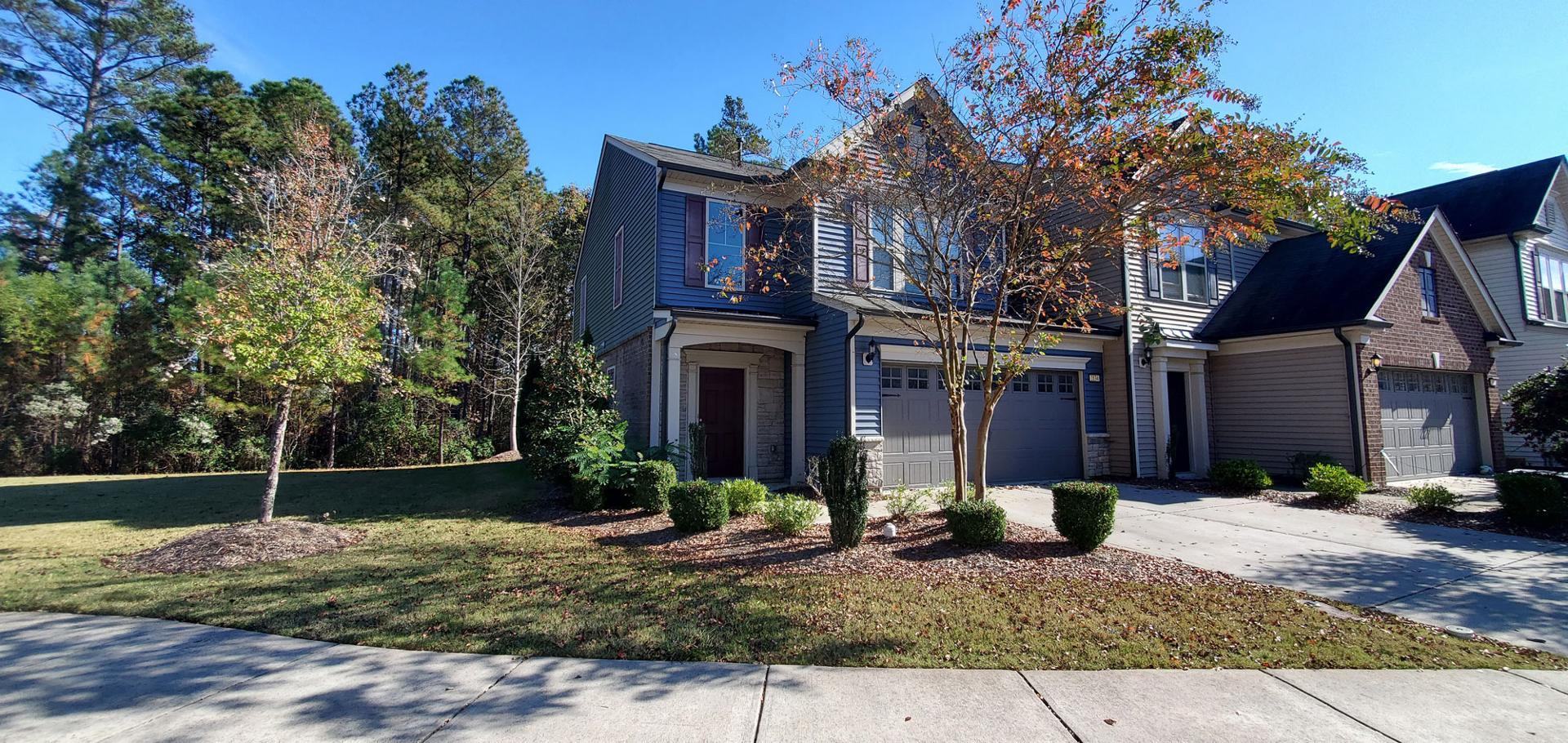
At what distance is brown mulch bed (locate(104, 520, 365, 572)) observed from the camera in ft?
22.4

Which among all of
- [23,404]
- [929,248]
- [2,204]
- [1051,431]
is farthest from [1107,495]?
[2,204]

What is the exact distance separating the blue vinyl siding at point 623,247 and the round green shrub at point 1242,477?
35.7 ft

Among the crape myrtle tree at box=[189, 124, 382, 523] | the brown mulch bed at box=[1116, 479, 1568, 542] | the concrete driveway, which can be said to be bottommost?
the concrete driveway

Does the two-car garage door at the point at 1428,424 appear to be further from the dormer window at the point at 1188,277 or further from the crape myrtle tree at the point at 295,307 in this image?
the crape myrtle tree at the point at 295,307

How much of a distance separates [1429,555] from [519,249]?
22.9 metres

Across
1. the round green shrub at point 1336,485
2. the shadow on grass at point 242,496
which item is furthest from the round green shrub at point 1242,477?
the shadow on grass at point 242,496

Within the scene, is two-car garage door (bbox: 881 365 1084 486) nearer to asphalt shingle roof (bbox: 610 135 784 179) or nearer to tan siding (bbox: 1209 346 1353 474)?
tan siding (bbox: 1209 346 1353 474)

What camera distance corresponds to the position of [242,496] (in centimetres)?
1209

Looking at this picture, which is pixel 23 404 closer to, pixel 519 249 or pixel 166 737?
pixel 519 249

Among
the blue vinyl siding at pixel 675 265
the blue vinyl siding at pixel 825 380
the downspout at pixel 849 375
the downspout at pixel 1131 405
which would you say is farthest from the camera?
the downspout at pixel 1131 405

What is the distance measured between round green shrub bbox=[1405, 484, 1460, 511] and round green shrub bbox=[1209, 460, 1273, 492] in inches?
78.4

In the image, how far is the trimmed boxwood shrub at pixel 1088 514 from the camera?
698 cm

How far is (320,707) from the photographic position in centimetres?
347

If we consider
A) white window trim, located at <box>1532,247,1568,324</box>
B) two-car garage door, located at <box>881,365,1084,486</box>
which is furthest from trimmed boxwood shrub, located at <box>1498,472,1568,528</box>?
white window trim, located at <box>1532,247,1568,324</box>
